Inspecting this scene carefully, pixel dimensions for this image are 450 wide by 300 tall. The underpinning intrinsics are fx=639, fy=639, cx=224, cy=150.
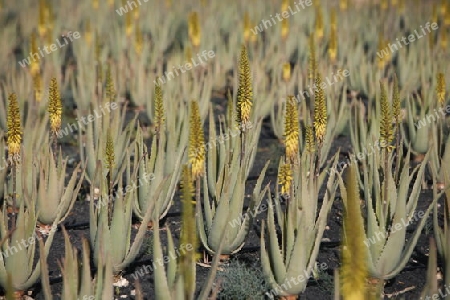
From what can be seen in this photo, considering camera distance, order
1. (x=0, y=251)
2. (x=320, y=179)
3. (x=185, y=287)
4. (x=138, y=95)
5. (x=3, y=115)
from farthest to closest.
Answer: (x=138, y=95) < (x=3, y=115) < (x=320, y=179) < (x=0, y=251) < (x=185, y=287)

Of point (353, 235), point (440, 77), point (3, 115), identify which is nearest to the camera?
point (353, 235)

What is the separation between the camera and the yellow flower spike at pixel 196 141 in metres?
2.41

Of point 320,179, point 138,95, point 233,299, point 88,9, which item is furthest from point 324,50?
point 233,299

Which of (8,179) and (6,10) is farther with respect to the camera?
(6,10)

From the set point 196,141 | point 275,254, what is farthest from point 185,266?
point 275,254

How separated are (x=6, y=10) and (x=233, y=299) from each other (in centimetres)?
735

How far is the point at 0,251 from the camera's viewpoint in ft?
9.75

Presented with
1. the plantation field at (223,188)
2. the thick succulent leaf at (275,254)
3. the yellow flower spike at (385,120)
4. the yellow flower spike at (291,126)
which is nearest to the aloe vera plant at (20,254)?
the plantation field at (223,188)

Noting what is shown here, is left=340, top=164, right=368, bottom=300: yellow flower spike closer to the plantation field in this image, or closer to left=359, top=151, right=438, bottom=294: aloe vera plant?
the plantation field

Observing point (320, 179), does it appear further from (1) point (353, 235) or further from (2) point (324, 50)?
(2) point (324, 50)

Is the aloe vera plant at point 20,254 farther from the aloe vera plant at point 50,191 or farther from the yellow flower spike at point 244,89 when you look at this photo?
the yellow flower spike at point 244,89

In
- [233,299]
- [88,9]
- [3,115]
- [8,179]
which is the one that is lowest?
[233,299]

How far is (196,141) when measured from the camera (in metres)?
2.51

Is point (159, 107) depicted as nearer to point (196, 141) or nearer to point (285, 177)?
point (285, 177)
